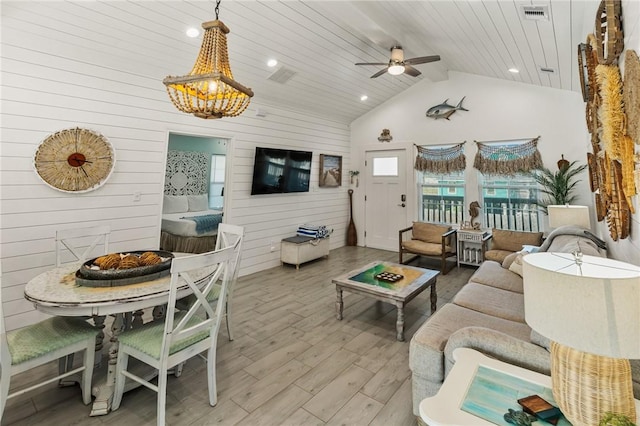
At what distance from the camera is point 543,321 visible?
0.92 m

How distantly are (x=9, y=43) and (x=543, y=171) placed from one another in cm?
675

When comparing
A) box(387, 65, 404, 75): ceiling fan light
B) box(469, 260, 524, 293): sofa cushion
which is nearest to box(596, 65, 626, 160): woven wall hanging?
box(469, 260, 524, 293): sofa cushion

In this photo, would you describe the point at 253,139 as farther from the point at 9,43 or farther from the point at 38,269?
the point at 38,269

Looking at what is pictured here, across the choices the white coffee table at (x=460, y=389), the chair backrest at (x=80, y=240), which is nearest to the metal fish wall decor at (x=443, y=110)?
the white coffee table at (x=460, y=389)

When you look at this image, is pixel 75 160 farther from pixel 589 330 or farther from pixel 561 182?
pixel 561 182

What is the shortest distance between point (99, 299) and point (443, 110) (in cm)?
581

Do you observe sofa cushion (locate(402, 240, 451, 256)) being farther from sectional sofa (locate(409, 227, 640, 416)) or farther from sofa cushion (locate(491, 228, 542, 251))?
sectional sofa (locate(409, 227, 640, 416))

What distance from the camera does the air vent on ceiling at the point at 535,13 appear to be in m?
2.35

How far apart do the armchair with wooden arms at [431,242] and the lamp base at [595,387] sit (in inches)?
156

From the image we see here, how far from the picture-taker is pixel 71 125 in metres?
3.07

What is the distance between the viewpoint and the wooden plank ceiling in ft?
8.72

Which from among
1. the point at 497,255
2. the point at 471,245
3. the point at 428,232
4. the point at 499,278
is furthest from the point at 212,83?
the point at 471,245

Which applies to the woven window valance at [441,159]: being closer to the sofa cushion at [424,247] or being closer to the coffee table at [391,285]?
the sofa cushion at [424,247]

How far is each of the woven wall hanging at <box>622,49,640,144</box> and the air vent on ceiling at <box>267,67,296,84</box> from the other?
3.74 m
